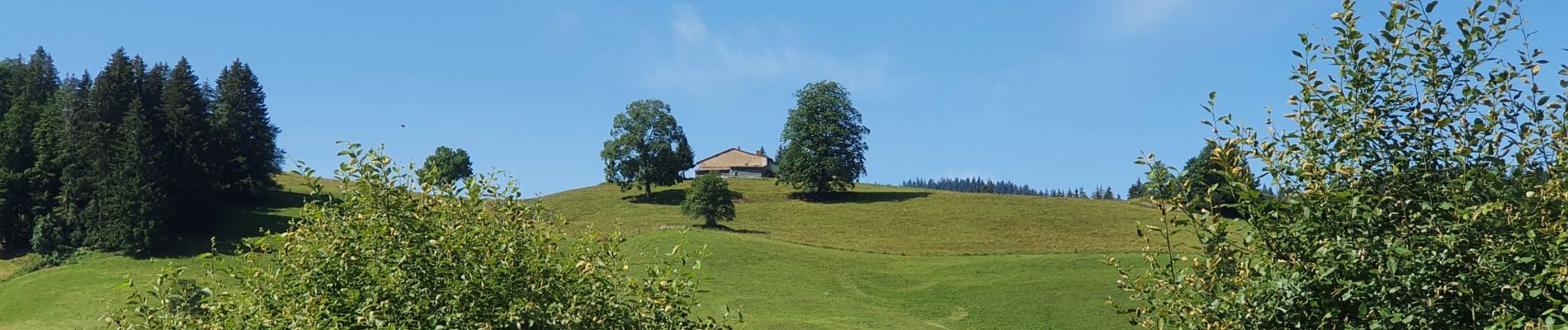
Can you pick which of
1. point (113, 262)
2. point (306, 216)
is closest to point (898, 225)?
point (113, 262)

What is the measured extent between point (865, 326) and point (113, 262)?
6230cm

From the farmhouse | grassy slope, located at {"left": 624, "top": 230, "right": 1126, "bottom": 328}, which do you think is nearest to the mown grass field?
grassy slope, located at {"left": 624, "top": 230, "right": 1126, "bottom": 328}

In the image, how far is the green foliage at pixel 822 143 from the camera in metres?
130

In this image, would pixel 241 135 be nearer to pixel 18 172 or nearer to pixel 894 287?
pixel 18 172

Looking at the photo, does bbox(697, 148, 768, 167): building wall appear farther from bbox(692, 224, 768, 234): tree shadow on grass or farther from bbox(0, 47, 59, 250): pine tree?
bbox(0, 47, 59, 250): pine tree

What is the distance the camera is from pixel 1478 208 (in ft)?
27.6

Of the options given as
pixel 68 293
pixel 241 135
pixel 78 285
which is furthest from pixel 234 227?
pixel 68 293

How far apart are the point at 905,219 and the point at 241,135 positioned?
76276mm

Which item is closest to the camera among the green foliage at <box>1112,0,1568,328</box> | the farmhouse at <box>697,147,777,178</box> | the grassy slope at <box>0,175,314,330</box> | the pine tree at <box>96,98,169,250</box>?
the green foliage at <box>1112,0,1568,328</box>

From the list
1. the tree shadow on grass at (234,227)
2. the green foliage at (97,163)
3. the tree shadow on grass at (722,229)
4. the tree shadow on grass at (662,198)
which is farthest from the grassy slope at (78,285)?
the tree shadow on grass at (662,198)

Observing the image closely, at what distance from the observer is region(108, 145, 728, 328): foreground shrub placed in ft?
39.7

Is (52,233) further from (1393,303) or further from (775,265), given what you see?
(1393,303)

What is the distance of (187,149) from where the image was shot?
97.6 metres

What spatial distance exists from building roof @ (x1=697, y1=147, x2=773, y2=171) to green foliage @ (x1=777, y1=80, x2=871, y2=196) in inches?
1975
